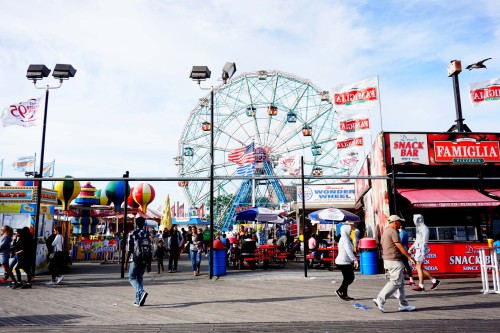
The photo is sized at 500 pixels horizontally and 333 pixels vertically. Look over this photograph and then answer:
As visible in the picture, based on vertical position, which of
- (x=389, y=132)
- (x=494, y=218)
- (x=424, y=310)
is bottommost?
(x=424, y=310)

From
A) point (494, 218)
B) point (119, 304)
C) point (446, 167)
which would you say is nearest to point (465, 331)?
point (119, 304)

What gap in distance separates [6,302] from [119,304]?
94.5 inches

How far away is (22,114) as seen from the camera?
1273 cm

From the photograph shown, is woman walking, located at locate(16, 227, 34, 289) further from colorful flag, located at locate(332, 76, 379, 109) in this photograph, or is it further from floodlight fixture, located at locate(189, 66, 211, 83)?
colorful flag, located at locate(332, 76, 379, 109)

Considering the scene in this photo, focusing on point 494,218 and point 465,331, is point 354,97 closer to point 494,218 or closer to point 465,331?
point 494,218

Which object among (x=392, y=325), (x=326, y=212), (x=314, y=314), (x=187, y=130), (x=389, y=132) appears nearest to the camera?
(x=392, y=325)

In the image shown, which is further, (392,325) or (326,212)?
(326,212)

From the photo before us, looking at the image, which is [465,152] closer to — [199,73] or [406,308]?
[406,308]

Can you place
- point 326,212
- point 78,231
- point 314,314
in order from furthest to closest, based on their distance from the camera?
point 78,231
point 326,212
point 314,314

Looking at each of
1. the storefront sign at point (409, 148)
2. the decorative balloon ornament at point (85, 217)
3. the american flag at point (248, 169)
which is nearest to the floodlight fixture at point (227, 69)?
the storefront sign at point (409, 148)

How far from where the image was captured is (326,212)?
51.1 feet

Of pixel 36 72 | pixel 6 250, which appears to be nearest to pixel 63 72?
pixel 36 72

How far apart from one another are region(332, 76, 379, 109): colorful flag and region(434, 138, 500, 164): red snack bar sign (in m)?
2.60

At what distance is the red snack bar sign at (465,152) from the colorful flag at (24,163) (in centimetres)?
2185
